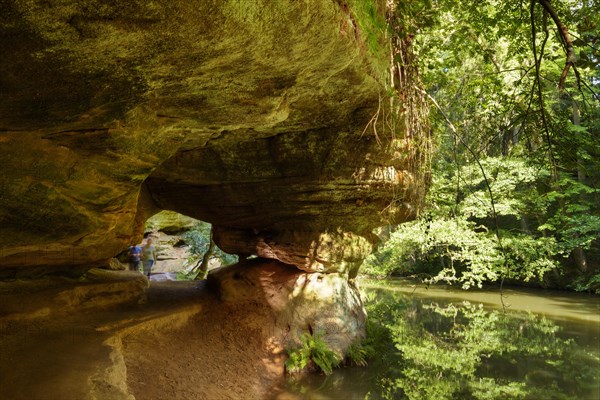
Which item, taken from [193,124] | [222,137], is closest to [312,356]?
[222,137]

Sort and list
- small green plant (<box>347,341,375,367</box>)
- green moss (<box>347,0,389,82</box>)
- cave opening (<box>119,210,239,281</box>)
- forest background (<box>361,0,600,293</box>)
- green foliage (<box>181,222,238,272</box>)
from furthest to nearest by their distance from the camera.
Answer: green foliage (<box>181,222,238,272</box>) < cave opening (<box>119,210,239,281</box>) < small green plant (<box>347,341,375,367</box>) < forest background (<box>361,0,600,293</box>) < green moss (<box>347,0,389,82</box>)

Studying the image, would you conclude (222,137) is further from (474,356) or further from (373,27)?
(474,356)

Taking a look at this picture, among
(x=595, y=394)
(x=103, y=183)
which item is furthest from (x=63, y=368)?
(x=595, y=394)

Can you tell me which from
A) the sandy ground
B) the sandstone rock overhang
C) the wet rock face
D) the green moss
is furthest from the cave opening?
the green moss

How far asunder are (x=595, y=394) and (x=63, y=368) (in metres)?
8.69

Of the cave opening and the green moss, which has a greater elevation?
the green moss

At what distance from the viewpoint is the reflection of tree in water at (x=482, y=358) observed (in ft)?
25.8

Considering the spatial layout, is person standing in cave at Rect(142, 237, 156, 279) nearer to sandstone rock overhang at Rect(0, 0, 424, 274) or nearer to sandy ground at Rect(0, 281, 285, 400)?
sandy ground at Rect(0, 281, 285, 400)

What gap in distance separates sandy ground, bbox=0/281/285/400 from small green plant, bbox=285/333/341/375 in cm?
30

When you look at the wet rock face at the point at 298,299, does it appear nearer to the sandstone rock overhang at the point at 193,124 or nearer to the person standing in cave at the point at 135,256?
the sandstone rock overhang at the point at 193,124

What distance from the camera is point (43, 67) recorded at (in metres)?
2.89

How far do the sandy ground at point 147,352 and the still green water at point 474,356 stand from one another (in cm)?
115

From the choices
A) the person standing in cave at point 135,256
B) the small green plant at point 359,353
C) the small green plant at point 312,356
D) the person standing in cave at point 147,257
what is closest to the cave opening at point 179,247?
the person standing in cave at point 147,257

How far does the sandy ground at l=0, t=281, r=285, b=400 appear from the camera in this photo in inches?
172
